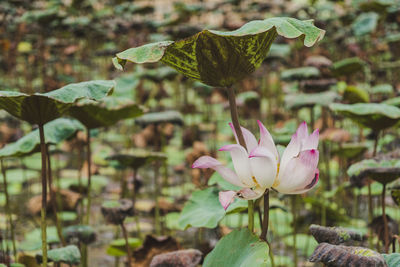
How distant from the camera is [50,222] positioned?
2844 millimetres

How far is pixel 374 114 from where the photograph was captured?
1.52m

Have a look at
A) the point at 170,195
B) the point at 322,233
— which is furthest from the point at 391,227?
the point at 170,195

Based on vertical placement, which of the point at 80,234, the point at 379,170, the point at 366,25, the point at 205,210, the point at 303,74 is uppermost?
the point at 366,25

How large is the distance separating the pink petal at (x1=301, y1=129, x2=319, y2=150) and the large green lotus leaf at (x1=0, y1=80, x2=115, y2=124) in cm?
44

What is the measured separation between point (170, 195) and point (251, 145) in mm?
2283

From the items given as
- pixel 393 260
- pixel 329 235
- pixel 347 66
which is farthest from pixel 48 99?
pixel 347 66

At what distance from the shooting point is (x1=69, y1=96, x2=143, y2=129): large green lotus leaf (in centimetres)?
168

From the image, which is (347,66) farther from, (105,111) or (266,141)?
(266,141)

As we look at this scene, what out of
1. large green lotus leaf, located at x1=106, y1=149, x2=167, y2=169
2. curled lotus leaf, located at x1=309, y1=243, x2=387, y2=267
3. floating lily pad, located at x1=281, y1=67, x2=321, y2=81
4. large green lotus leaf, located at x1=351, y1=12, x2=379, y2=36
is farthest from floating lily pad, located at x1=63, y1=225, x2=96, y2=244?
large green lotus leaf, located at x1=351, y1=12, x2=379, y2=36

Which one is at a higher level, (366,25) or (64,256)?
(366,25)

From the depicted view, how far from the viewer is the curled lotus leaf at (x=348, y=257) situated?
80cm

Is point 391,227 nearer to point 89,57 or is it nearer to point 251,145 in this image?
point 251,145

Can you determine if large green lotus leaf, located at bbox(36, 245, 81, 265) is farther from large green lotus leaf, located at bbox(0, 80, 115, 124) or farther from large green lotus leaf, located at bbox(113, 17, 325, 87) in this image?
large green lotus leaf, located at bbox(113, 17, 325, 87)

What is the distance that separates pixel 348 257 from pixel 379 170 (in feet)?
1.67
